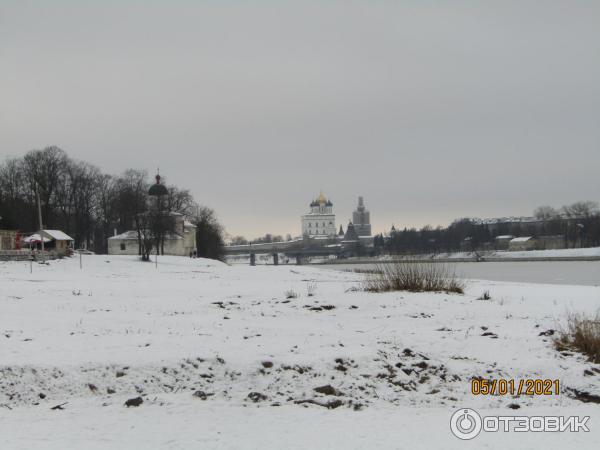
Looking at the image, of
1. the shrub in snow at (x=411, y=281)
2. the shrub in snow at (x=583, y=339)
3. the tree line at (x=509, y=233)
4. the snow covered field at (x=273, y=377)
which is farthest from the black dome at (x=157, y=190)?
the shrub in snow at (x=583, y=339)

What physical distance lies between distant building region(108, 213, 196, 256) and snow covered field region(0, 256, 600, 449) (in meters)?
68.3

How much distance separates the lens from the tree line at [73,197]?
7225 cm

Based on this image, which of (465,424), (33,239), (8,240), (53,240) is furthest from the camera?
(53,240)

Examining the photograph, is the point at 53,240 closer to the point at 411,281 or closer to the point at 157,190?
the point at 157,190

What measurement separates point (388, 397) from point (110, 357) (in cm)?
470

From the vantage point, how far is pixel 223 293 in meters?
21.5

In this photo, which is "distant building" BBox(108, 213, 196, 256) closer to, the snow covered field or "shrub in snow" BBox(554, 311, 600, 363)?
the snow covered field

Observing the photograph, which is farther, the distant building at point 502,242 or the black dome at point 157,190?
the distant building at point 502,242

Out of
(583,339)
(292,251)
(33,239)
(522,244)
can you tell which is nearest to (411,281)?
(583,339)

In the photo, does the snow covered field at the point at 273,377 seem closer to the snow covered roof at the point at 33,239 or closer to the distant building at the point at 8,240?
the snow covered roof at the point at 33,239
